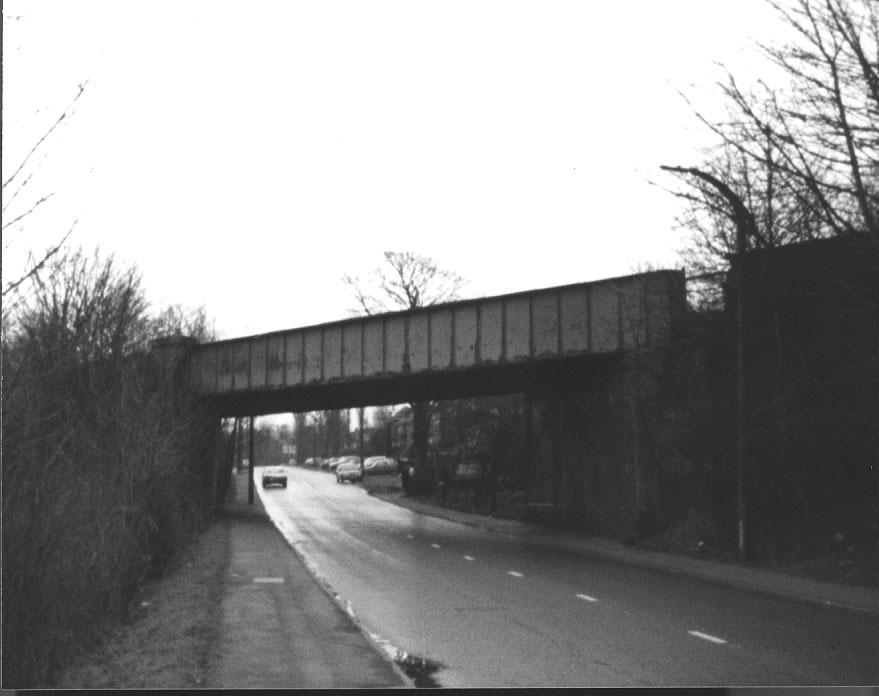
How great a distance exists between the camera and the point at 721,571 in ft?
72.9

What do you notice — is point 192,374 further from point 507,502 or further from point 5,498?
point 5,498

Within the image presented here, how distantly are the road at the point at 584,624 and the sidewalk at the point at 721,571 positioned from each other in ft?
1.72

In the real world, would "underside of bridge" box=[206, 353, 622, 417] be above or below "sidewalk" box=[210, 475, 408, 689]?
above

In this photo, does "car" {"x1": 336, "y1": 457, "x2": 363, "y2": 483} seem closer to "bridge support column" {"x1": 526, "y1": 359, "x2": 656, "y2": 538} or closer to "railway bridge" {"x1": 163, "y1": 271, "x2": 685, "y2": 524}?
"railway bridge" {"x1": 163, "y1": 271, "x2": 685, "y2": 524}

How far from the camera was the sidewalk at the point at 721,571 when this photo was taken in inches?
Answer: 695

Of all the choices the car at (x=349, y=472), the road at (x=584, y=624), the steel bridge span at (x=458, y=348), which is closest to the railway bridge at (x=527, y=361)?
the steel bridge span at (x=458, y=348)

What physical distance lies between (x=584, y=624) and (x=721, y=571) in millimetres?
8317

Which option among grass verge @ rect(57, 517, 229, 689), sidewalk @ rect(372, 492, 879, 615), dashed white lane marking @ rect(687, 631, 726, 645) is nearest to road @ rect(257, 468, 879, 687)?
dashed white lane marking @ rect(687, 631, 726, 645)

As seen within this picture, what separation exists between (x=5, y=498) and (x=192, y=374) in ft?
106

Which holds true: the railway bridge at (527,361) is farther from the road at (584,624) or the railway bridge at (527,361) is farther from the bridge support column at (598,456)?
the road at (584,624)

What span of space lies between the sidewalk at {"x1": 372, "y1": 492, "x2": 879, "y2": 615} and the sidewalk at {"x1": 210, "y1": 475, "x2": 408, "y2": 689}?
741cm

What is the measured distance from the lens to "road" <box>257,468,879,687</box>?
36.0 ft

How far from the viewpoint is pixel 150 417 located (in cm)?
2100

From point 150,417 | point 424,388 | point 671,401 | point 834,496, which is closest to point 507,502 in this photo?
point 424,388
